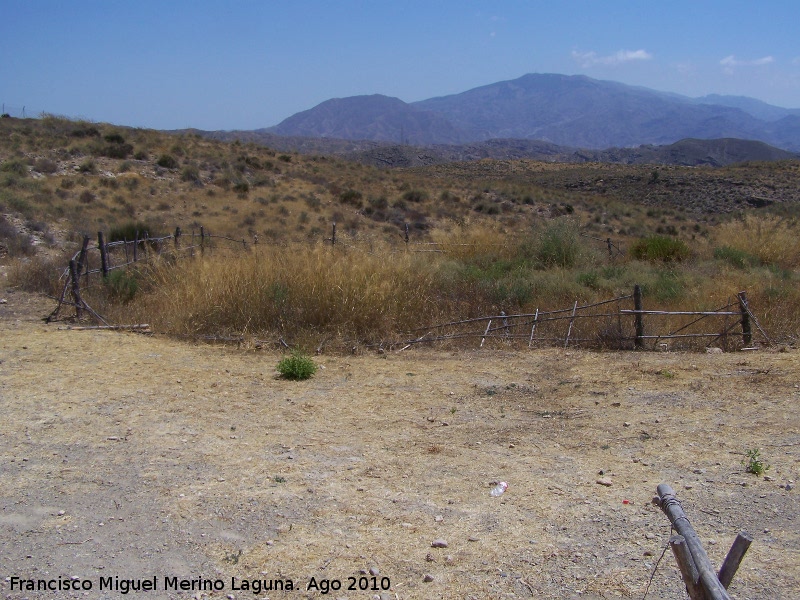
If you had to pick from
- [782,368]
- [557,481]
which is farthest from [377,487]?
[782,368]

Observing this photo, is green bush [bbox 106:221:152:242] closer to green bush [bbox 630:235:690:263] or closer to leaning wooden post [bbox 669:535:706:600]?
green bush [bbox 630:235:690:263]

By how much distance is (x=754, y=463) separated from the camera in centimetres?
549

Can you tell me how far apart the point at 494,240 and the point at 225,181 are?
17.3 metres

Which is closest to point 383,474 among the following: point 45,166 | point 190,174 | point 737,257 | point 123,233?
point 123,233

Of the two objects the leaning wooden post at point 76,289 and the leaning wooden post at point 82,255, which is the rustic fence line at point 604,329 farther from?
the leaning wooden post at point 82,255

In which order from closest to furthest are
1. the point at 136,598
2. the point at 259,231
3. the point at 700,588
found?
the point at 700,588, the point at 136,598, the point at 259,231

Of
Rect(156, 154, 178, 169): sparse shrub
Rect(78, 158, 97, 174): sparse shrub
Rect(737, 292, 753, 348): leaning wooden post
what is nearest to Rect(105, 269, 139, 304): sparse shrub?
Rect(737, 292, 753, 348): leaning wooden post

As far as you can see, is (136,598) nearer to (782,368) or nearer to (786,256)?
(782,368)

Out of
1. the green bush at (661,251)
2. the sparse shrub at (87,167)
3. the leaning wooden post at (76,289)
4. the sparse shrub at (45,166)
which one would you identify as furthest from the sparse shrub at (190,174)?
the leaning wooden post at (76,289)

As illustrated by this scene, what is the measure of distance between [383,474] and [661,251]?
16.3 meters

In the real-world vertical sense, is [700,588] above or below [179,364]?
above

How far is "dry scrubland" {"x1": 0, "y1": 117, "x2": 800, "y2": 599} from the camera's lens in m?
4.21

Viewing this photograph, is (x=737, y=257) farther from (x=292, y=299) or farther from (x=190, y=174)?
(x=190, y=174)

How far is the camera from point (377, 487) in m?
5.24
